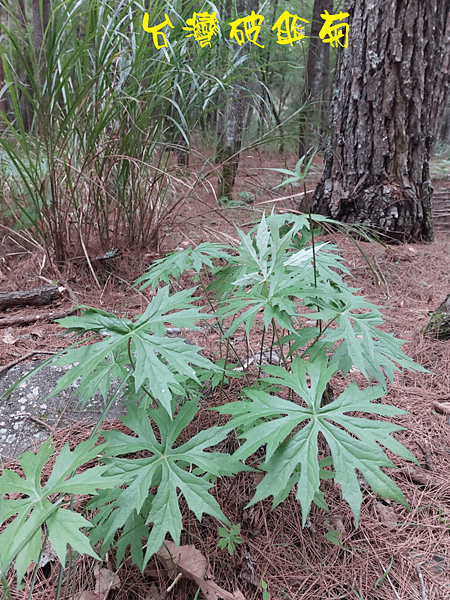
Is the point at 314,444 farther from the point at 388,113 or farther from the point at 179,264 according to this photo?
the point at 388,113

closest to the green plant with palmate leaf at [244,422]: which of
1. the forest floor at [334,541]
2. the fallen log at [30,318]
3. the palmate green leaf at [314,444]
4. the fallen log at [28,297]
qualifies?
the palmate green leaf at [314,444]

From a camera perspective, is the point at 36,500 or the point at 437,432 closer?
the point at 36,500

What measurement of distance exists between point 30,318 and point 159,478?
138cm

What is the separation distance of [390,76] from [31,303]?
2789 mm

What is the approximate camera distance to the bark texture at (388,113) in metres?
2.73

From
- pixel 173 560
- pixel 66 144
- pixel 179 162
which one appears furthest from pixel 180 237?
pixel 173 560

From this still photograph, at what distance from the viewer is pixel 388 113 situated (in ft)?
9.26

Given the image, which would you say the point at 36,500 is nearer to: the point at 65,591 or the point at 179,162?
the point at 65,591

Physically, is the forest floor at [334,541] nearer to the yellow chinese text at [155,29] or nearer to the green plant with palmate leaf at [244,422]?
the green plant with palmate leaf at [244,422]

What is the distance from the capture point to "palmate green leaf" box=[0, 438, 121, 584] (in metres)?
0.64

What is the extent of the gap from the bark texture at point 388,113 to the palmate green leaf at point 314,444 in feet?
7.46

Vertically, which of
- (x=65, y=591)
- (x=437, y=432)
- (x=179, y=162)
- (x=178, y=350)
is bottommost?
(x=437, y=432)

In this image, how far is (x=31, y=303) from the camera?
2078mm

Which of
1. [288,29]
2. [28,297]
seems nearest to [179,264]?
[28,297]
